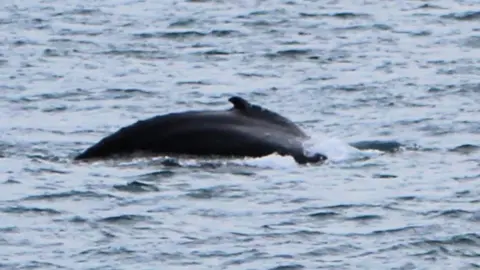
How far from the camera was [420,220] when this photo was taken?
1828 centimetres

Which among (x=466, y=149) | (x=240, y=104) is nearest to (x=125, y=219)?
(x=240, y=104)

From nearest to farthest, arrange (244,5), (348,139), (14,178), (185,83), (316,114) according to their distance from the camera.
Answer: (14,178)
(348,139)
(316,114)
(185,83)
(244,5)

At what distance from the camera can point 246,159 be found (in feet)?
69.0

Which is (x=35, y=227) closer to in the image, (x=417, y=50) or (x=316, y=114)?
(x=316, y=114)

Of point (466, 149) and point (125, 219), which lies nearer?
point (125, 219)

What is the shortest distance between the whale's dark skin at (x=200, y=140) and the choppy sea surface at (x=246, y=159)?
0.66ft

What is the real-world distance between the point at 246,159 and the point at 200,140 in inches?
20.5

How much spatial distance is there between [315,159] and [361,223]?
294 cm

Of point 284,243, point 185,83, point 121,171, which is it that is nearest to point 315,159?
point 121,171

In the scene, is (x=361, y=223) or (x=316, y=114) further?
(x=316, y=114)

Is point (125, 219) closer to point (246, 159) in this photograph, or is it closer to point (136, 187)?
point (136, 187)

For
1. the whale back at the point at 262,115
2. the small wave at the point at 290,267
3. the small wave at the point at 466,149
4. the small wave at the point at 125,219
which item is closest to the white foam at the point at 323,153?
the whale back at the point at 262,115

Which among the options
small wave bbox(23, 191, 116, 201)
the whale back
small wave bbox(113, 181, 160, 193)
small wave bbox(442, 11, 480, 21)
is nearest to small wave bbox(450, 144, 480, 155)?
the whale back

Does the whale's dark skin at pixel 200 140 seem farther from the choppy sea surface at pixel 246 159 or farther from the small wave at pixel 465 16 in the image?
the small wave at pixel 465 16
